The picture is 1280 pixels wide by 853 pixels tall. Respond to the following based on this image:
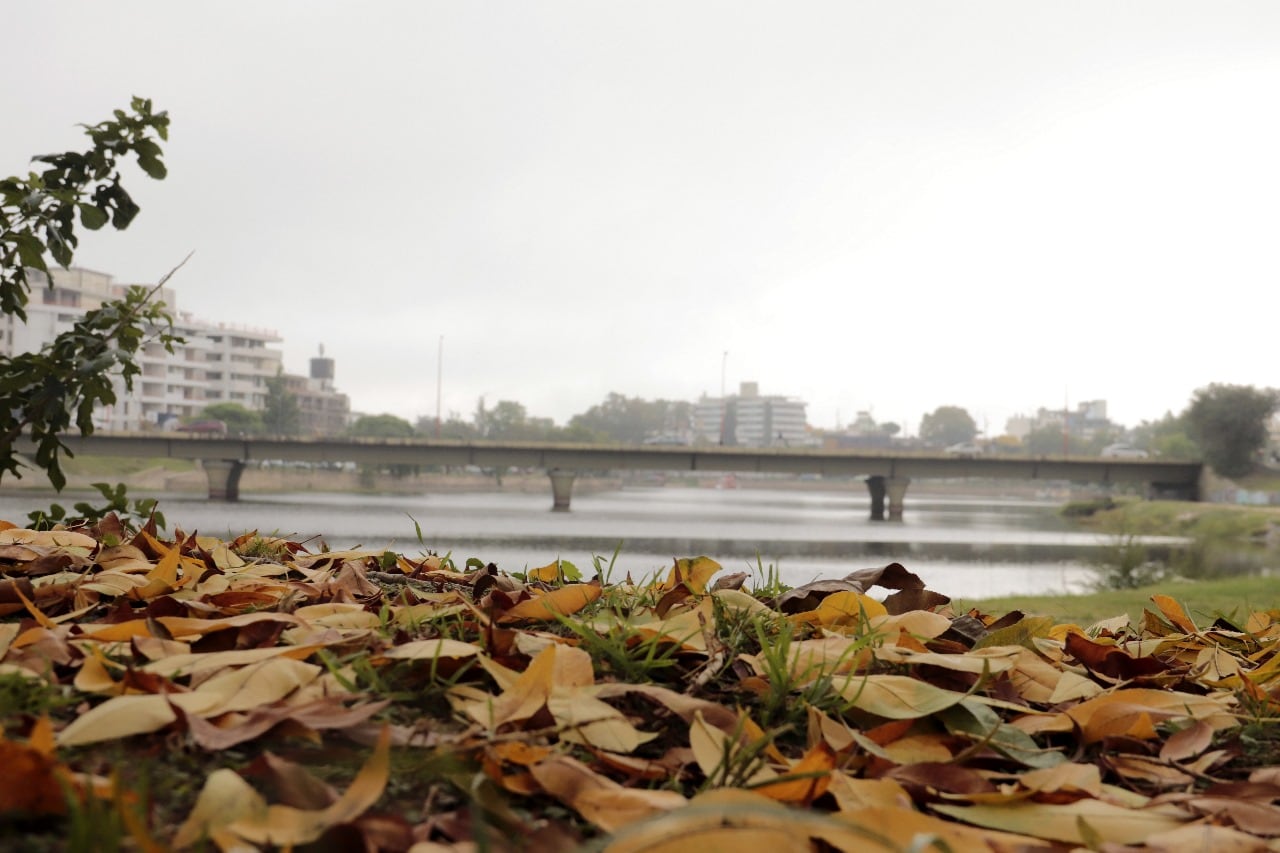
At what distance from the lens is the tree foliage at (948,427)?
409 feet

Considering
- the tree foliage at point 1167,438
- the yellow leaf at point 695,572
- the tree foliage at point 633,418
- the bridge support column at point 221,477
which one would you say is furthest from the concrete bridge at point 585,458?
the tree foliage at point 633,418

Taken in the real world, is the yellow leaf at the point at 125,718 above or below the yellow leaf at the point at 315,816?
above

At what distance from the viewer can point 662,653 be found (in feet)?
4.97

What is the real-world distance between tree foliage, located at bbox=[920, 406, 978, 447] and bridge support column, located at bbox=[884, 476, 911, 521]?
3218 inches

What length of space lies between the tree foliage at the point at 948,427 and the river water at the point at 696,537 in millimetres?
82790

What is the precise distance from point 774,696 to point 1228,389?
65.5m

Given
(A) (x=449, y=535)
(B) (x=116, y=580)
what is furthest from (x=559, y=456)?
(B) (x=116, y=580)

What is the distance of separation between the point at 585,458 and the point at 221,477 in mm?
15308

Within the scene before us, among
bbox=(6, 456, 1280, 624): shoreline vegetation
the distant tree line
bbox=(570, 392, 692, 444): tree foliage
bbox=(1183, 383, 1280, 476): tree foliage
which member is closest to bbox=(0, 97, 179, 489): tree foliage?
bbox=(6, 456, 1280, 624): shoreline vegetation

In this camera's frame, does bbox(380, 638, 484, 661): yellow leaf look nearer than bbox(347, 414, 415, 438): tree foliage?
Yes

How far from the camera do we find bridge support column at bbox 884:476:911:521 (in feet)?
143

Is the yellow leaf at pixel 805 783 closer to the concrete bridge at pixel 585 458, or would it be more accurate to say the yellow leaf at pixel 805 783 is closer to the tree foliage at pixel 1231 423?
the concrete bridge at pixel 585 458

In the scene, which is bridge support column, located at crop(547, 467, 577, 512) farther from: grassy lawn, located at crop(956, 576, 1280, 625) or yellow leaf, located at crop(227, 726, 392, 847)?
yellow leaf, located at crop(227, 726, 392, 847)

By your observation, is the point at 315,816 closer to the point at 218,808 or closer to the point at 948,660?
the point at 218,808
